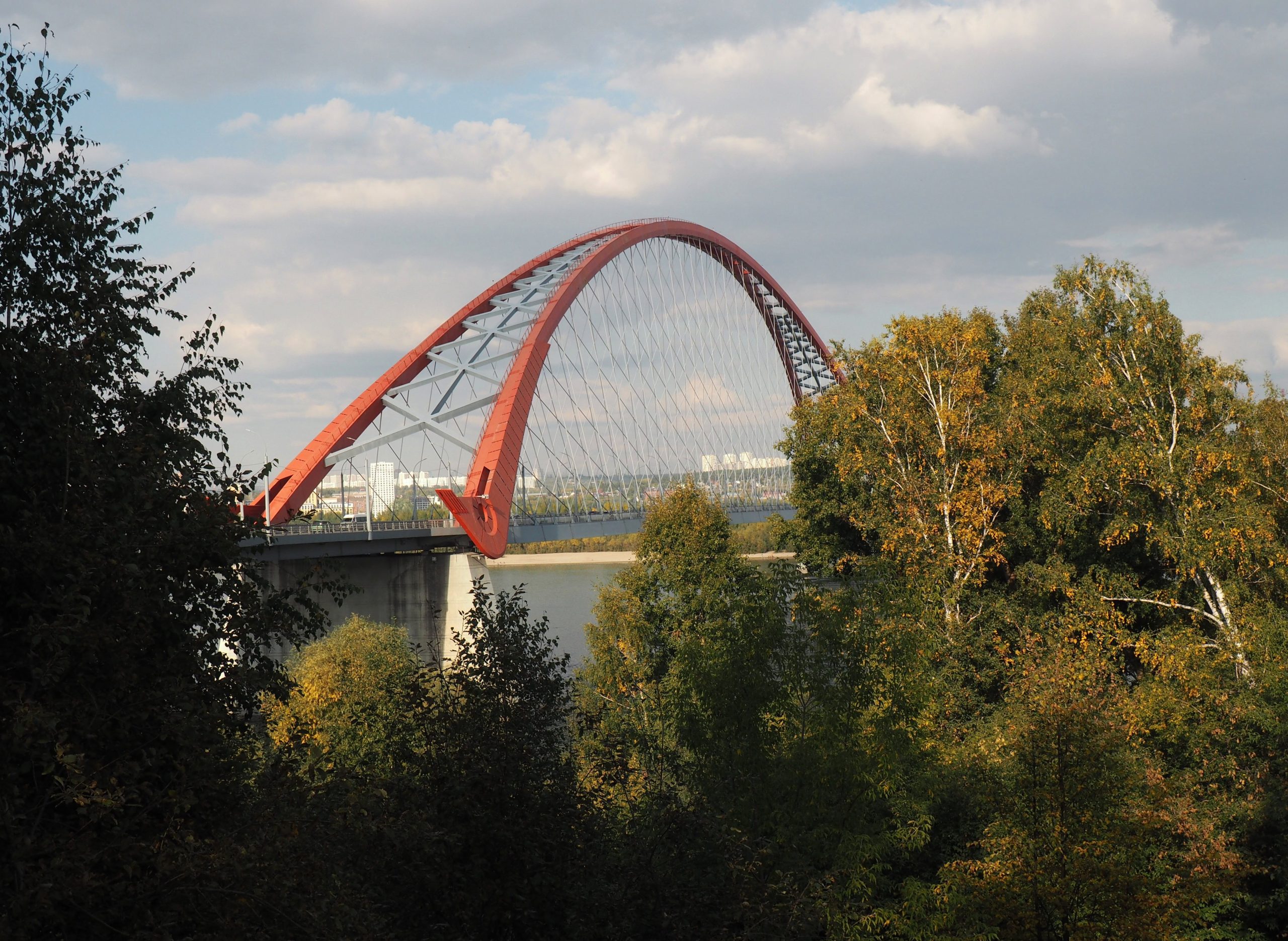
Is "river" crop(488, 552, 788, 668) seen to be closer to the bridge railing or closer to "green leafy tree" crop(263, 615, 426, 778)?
the bridge railing

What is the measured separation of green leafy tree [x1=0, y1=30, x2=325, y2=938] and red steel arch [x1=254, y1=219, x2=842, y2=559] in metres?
15.3

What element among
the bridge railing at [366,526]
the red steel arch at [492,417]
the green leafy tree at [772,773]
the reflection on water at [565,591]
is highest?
the red steel arch at [492,417]

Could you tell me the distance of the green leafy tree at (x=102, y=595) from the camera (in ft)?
17.2

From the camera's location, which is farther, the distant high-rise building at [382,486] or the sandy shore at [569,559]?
the sandy shore at [569,559]

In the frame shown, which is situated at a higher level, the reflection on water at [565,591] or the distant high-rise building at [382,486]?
the distant high-rise building at [382,486]

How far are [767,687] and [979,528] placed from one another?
10.6m

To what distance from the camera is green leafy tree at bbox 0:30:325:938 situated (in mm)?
5254

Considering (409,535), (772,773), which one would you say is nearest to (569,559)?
(409,535)

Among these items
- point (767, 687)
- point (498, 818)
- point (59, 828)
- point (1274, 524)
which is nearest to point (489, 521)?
point (767, 687)

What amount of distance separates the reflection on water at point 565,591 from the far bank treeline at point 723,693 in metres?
10.6

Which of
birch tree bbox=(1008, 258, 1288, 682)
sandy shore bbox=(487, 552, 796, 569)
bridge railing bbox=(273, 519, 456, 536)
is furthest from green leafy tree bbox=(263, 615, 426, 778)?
sandy shore bbox=(487, 552, 796, 569)

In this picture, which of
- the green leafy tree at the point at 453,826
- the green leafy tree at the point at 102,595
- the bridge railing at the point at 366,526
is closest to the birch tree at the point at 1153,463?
the green leafy tree at the point at 453,826

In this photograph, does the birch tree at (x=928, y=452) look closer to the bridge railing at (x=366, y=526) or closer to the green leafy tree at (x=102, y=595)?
the bridge railing at (x=366, y=526)

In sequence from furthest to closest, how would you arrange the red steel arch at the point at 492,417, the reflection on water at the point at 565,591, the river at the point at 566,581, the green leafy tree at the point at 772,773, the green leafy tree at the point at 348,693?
the river at the point at 566,581
the reflection on water at the point at 565,591
the red steel arch at the point at 492,417
the green leafy tree at the point at 348,693
the green leafy tree at the point at 772,773
